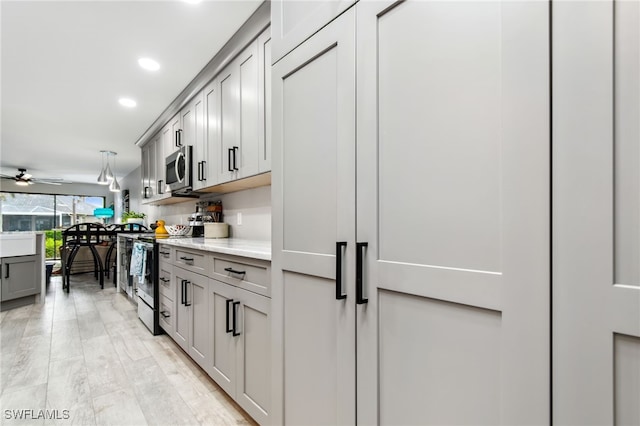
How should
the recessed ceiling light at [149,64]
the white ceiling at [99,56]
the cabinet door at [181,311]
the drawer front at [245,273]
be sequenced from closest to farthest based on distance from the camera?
the drawer front at [245,273]
the white ceiling at [99,56]
the cabinet door at [181,311]
the recessed ceiling light at [149,64]

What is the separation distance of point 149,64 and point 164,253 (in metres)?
1.62

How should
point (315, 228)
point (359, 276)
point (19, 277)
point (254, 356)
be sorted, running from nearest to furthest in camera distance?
point (359, 276), point (315, 228), point (254, 356), point (19, 277)

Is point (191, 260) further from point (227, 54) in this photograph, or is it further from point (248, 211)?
point (227, 54)

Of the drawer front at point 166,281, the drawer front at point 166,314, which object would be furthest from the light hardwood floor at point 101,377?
the drawer front at point 166,281

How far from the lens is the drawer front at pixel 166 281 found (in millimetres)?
2600

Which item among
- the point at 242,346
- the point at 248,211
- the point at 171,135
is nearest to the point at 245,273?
the point at 242,346

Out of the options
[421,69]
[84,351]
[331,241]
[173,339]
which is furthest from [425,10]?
[84,351]

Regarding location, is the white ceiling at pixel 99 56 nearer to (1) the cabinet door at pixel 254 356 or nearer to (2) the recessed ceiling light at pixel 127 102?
(2) the recessed ceiling light at pixel 127 102

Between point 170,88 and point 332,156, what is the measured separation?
2.71 metres

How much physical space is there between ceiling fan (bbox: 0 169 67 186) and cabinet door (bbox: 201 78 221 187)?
7.61 meters

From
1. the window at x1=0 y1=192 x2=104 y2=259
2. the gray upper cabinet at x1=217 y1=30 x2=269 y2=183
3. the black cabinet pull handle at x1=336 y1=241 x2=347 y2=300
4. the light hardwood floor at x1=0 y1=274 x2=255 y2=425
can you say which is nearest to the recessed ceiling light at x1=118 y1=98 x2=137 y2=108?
the gray upper cabinet at x1=217 y1=30 x2=269 y2=183

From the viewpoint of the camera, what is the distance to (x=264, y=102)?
2.04 meters

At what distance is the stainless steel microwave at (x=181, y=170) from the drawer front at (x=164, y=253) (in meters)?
0.63

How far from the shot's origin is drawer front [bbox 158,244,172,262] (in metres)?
2.69
